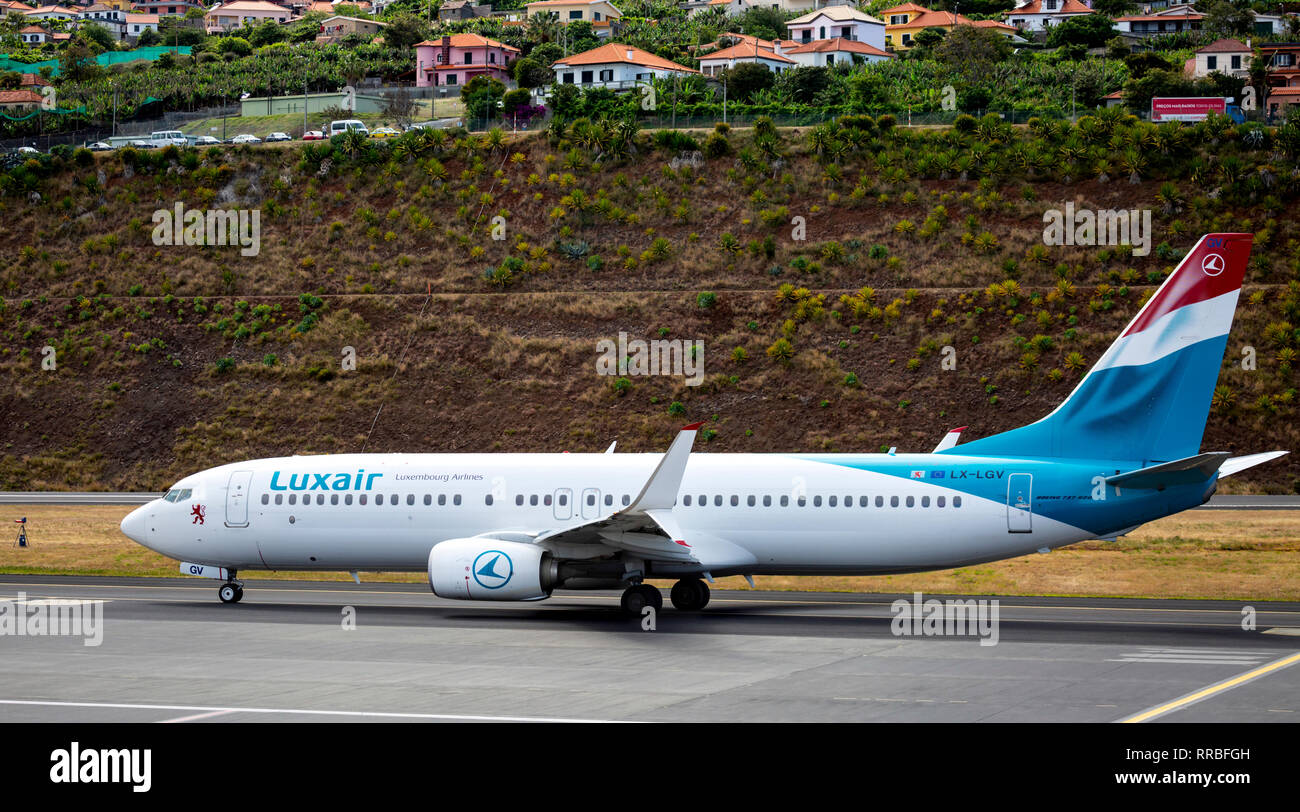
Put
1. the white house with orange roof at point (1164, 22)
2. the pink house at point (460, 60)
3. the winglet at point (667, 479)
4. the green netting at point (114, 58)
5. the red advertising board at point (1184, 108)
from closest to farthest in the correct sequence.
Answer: the winglet at point (667, 479), the red advertising board at point (1184, 108), the pink house at point (460, 60), the white house with orange roof at point (1164, 22), the green netting at point (114, 58)

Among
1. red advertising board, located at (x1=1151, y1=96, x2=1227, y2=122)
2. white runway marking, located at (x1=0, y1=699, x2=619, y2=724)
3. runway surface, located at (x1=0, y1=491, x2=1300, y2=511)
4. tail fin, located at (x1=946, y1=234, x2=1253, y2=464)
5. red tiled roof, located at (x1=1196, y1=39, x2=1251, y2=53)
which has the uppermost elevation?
red tiled roof, located at (x1=1196, y1=39, x2=1251, y2=53)

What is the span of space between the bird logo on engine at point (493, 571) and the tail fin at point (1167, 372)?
1303 cm

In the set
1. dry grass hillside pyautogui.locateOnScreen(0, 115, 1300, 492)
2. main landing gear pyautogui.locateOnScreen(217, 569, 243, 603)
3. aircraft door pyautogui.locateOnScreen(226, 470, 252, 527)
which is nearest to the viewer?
aircraft door pyautogui.locateOnScreen(226, 470, 252, 527)

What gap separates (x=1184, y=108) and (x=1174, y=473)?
2329 inches

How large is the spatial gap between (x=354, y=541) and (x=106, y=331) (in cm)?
4886

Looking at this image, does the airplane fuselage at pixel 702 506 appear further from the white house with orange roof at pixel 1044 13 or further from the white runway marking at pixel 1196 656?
the white house with orange roof at pixel 1044 13

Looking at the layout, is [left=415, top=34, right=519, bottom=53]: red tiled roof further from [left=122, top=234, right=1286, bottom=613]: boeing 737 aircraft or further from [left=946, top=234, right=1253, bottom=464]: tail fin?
[left=946, top=234, right=1253, bottom=464]: tail fin

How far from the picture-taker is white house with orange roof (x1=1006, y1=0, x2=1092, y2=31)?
16225 cm

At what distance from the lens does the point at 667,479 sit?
97.6 feet

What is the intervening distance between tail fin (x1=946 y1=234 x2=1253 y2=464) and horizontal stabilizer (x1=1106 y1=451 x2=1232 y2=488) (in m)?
0.95

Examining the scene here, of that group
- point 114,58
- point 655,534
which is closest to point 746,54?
point 655,534

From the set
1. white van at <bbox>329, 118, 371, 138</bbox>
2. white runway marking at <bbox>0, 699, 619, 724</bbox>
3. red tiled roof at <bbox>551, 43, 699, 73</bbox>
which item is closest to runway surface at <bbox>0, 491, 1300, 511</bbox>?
white van at <bbox>329, 118, 371, 138</bbox>

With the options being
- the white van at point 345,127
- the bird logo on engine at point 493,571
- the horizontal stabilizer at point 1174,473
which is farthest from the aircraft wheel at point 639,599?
the white van at point 345,127

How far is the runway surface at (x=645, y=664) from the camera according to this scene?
70.8ft
